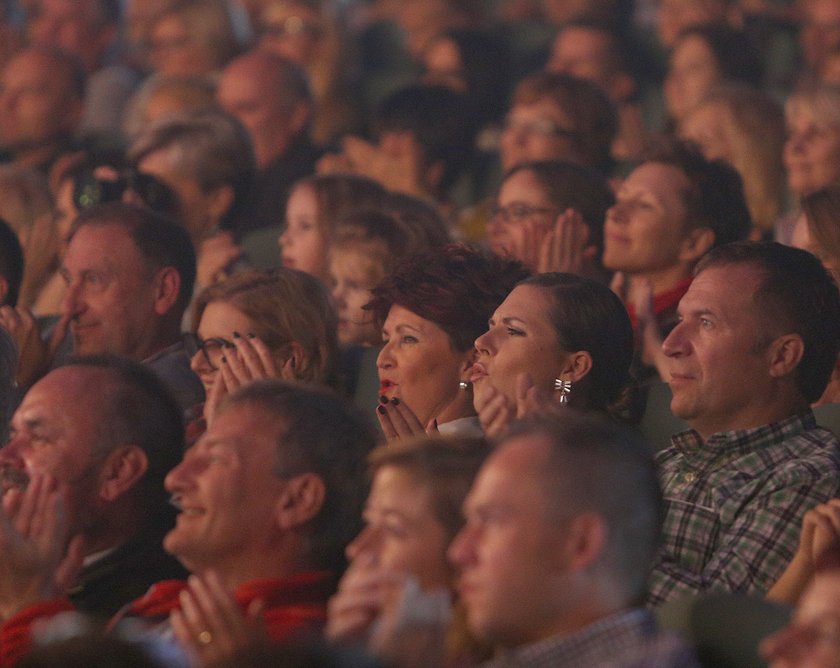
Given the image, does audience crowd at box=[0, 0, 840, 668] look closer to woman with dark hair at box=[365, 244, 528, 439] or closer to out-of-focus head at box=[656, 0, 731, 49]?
woman with dark hair at box=[365, 244, 528, 439]

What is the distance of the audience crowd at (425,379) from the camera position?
262 cm

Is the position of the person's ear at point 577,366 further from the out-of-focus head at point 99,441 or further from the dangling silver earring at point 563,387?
the out-of-focus head at point 99,441

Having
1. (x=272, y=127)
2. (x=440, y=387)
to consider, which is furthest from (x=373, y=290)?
(x=272, y=127)

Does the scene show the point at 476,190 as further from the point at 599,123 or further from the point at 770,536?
the point at 770,536

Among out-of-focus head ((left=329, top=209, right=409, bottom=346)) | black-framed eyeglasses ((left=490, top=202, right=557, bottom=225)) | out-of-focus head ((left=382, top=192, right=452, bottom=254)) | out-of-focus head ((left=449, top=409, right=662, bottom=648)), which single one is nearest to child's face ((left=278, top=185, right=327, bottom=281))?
out-of-focus head ((left=382, top=192, right=452, bottom=254))

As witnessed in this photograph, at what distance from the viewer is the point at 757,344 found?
3592 mm

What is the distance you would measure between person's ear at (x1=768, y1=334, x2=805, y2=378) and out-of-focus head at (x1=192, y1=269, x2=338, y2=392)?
1142mm

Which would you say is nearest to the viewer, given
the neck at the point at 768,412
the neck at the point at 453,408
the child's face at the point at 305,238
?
the neck at the point at 768,412

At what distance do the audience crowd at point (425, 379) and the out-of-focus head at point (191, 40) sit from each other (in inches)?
29.6

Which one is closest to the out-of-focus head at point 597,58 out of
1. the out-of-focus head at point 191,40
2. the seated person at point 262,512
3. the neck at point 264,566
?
the out-of-focus head at point 191,40

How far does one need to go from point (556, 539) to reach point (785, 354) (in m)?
1.15

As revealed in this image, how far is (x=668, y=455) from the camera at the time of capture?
12.2 ft

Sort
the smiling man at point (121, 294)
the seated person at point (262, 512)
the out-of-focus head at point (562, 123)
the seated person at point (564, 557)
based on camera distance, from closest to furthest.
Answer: the seated person at point (564, 557) → the seated person at point (262, 512) → the smiling man at point (121, 294) → the out-of-focus head at point (562, 123)

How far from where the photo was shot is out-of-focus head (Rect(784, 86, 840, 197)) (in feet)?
18.5
